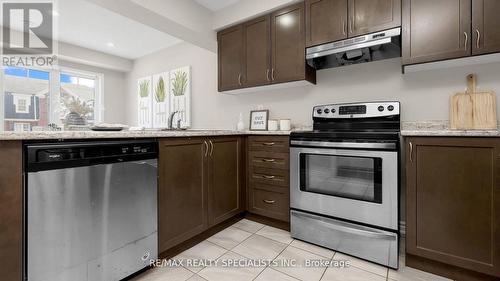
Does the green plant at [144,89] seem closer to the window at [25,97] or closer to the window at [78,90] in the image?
the window at [78,90]

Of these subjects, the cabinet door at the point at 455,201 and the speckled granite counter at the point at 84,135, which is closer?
the speckled granite counter at the point at 84,135

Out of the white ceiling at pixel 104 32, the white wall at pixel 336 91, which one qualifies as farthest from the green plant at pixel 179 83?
the white ceiling at pixel 104 32

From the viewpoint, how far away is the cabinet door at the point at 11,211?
3.20 feet

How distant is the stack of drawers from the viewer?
2.21 metres

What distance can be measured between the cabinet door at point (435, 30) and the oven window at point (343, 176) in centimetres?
90

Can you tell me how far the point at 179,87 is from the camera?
151 inches

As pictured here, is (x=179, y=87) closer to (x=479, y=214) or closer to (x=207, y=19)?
(x=207, y=19)

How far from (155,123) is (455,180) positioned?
14.0 ft

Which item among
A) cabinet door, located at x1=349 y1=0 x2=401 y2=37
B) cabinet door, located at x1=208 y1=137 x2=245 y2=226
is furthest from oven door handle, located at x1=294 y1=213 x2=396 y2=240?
cabinet door, located at x1=349 y1=0 x2=401 y2=37

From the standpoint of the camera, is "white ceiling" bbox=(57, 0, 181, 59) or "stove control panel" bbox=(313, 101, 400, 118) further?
"white ceiling" bbox=(57, 0, 181, 59)

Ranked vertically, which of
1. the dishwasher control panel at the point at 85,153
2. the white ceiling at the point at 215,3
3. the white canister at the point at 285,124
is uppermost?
the white ceiling at the point at 215,3

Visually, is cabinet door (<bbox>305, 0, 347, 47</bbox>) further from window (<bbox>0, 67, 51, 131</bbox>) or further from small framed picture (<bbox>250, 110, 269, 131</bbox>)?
window (<bbox>0, 67, 51, 131</bbox>)

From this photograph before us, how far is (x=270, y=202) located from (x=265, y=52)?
1.64 metres

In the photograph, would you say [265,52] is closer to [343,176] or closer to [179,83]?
[343,176]
